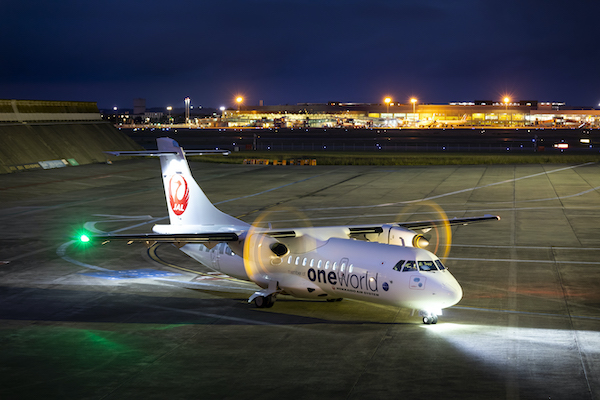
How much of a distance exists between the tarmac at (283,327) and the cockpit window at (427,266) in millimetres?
2189

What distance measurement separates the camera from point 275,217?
1896 inches

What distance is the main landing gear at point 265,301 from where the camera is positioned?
25078mm

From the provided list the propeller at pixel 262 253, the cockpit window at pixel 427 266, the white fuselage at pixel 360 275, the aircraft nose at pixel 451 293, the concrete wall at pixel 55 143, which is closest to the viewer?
the aircraft nose at pixel 451 293

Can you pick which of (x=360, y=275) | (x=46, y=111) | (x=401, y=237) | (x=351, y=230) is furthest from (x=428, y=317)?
(x=46, y=111)

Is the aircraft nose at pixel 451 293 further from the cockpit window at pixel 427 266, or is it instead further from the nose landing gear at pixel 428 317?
the nose landing gear at pixel 428 317

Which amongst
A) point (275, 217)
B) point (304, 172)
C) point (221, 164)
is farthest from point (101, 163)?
point (275, 217)

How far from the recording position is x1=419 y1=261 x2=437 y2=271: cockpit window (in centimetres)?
2148

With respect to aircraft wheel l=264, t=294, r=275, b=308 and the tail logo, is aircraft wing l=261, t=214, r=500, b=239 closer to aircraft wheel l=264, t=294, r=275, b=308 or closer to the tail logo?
aircraft wheel l=264, t=294, r=275, b=308

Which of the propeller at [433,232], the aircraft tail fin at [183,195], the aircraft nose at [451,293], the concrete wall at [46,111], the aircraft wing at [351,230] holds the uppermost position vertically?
the concrete wall at [46,111]

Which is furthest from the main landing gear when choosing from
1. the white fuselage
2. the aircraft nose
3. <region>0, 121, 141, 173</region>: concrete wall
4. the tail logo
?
<region>0, 121, 141, 173</region>: concrete wall

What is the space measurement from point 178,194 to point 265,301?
25.7 ft

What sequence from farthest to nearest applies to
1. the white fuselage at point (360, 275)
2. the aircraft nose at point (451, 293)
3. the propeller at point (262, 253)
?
the propeller at point (262, 253) < the white fuselage at point (360, 275) < the aircraft nose at point (451, 293)

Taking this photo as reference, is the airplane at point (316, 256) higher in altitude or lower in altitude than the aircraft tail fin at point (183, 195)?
lower

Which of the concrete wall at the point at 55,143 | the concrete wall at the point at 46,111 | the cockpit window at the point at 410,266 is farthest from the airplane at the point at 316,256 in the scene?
the concrete wall at the point at 46,111
